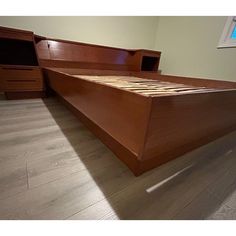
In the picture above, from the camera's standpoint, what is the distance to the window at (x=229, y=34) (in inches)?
81.0

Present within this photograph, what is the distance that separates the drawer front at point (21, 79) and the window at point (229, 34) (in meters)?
2.93

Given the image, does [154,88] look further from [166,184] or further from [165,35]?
[165,35]

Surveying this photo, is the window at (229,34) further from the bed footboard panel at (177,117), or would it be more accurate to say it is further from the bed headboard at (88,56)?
the bed footboard panel at (177,117)

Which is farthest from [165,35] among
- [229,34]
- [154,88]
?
[154,88]

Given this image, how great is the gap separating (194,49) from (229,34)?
20.7 inches

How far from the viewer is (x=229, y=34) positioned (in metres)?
2.10

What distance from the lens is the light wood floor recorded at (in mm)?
483

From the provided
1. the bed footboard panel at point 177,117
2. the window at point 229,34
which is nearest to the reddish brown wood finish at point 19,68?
the bed footboard panel at point 177,117

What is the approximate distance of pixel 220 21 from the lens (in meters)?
2.13

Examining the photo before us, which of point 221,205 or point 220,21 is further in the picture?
point 220,21
